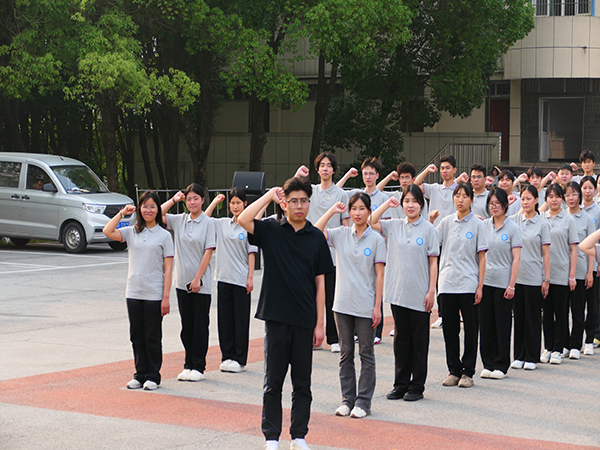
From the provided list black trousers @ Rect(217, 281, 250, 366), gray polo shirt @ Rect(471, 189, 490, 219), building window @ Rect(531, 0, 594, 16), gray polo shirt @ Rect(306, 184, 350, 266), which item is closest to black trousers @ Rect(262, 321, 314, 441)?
black trousers @ Rect(217, 281, 250, 366)

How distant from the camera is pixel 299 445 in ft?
18.5

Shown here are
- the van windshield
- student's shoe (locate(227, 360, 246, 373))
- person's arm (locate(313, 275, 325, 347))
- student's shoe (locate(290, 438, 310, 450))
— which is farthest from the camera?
the van windshield

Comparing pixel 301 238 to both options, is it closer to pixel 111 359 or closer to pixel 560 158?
pixel 111 359

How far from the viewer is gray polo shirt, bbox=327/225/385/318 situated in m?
6.77

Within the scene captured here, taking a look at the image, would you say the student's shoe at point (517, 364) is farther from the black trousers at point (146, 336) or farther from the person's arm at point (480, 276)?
the black trousers at point (146, 336)

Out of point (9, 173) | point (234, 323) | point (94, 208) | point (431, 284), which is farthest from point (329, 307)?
point (9, 173)

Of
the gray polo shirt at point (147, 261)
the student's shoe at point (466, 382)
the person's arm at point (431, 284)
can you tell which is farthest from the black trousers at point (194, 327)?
the student's shoe at point (466, 382)

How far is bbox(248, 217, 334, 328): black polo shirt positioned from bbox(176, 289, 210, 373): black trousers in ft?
7.62

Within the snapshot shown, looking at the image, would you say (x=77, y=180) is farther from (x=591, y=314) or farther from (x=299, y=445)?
(x=299, y=445)

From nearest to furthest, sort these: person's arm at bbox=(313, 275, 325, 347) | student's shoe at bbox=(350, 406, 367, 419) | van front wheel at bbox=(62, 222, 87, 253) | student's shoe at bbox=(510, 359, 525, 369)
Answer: person's arm at bbox=(313, 275, 325, 347) → student's shoe at bbox=(350, 406, 367, 419) → student's shoe at bbox=(510, 359, 525, 369) → van front wheel at bbox=(62, 222, 87, 253)

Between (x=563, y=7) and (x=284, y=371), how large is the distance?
28988 millimetres

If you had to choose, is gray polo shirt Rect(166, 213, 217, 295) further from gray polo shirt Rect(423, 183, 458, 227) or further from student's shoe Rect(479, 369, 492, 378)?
gray polo shirt Rect(423, 183, 458, 227)

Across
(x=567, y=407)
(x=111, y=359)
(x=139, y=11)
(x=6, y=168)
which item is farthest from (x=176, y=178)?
(x=567, y=407)

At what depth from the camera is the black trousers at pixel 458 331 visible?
7.77 m
